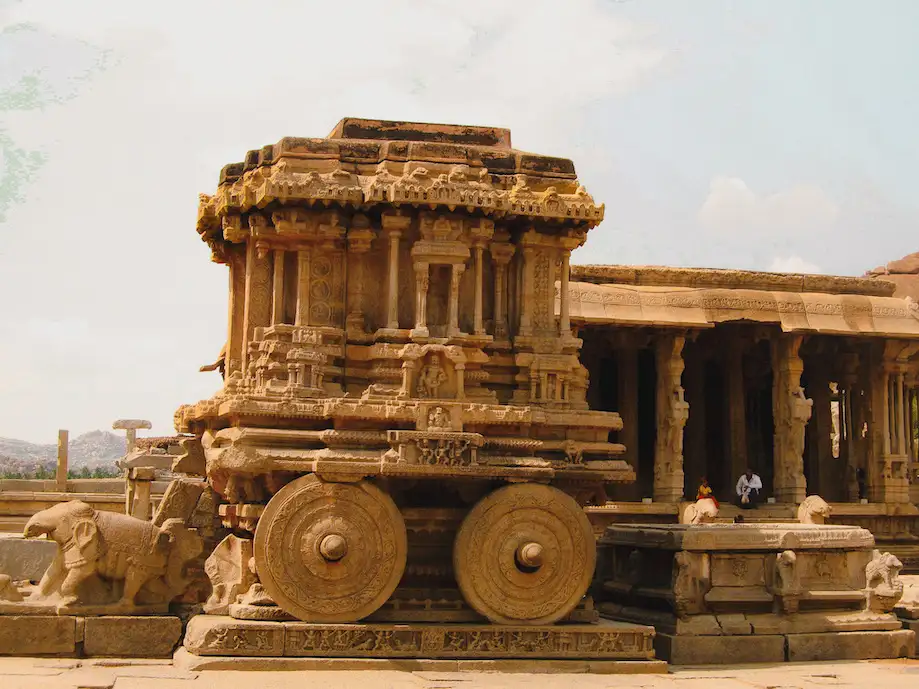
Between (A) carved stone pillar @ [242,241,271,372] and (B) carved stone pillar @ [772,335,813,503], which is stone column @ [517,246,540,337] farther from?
(B) carved stone pillar @ [772,335,813,503]

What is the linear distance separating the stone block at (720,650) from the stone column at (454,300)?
13.7 ft

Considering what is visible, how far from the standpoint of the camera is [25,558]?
15484 millimetres

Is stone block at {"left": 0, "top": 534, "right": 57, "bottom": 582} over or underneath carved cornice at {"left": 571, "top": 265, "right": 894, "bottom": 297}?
underneath

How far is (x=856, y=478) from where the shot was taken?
29516 millimetres

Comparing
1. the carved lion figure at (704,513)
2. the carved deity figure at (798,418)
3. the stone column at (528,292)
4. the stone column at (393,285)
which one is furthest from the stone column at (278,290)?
the carved deity figure at (798,418)

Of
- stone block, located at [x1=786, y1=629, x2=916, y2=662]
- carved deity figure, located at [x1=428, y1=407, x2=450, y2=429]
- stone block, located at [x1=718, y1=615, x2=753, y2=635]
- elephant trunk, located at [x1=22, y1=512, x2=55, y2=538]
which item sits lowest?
stone block, located at [x1=786, y1=629, x2=916, y2=662]

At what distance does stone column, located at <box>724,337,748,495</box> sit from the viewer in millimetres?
29156

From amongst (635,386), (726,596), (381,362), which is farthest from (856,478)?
(381,362)

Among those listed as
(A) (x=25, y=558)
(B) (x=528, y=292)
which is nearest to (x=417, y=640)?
(B) (x=528, y=292)

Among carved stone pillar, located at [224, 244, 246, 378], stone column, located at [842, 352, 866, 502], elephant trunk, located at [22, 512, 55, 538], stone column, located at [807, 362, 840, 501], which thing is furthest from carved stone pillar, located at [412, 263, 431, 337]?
stone column, located at [807, 362, 840, 501]

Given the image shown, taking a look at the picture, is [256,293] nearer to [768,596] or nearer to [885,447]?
[768,596]

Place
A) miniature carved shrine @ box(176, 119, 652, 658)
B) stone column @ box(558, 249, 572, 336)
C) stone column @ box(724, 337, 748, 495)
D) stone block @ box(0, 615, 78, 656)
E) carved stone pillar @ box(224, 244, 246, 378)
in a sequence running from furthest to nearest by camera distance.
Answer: stone column @ box(724, 337, 748, 495)
carved stone pillar @ box(224, 244, 246, 378)
stone column @ box(558, 249, 572, 336)
miniature carved shrine @ box(176, 119, 652, 658)
stone block @ box(0, 615, 78, 656)

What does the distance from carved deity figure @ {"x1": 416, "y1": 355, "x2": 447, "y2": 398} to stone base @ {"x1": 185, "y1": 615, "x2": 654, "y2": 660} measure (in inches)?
98.5

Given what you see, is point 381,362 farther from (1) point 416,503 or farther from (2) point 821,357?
(2) point 821,357
